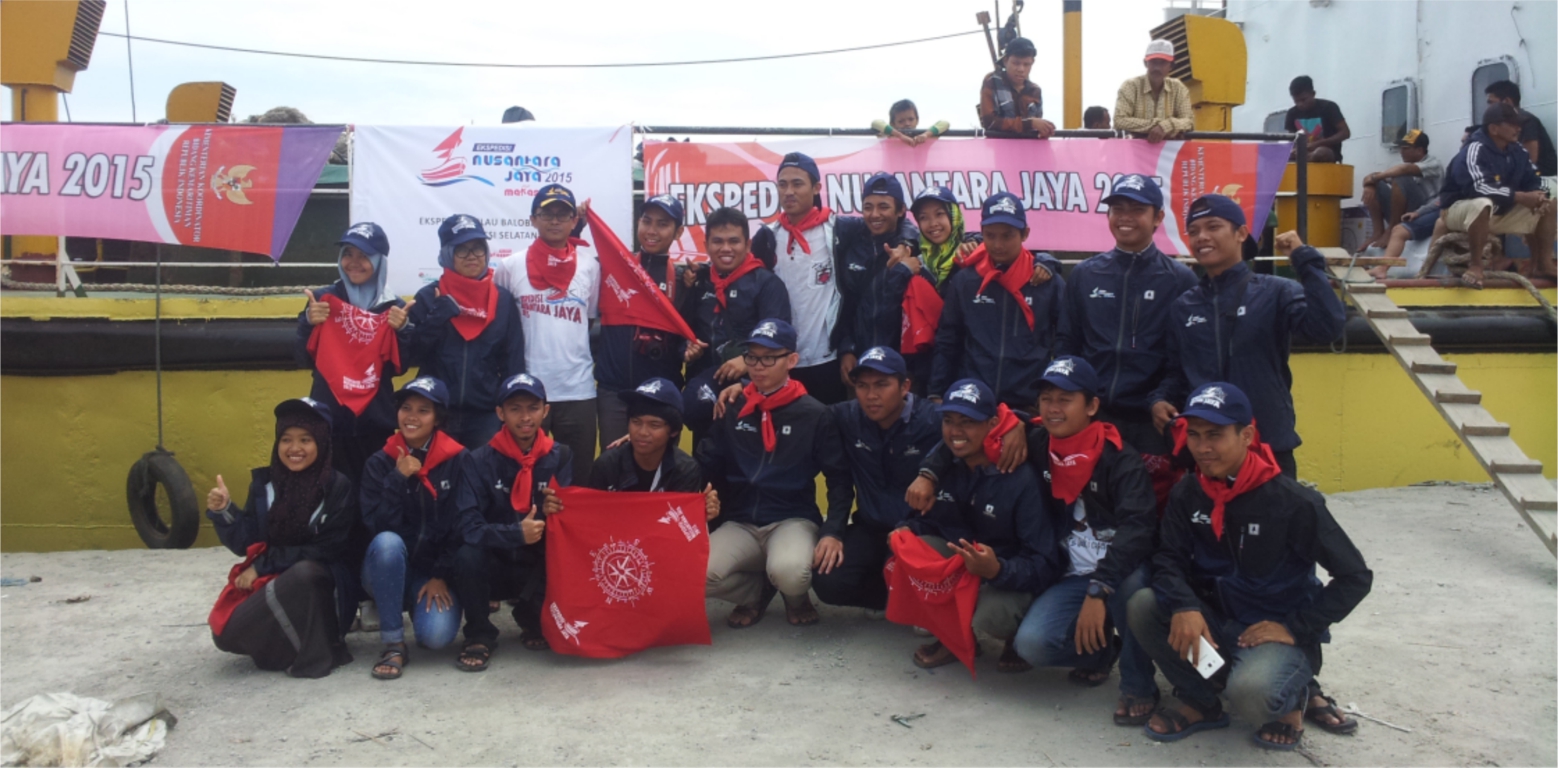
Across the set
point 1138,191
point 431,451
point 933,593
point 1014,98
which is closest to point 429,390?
point 431,451

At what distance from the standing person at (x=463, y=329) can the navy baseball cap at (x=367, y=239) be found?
10.8 inches

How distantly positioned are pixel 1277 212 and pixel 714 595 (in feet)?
17.6

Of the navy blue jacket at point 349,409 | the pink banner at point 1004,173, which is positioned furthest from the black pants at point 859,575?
the pink banner at point 1004,173

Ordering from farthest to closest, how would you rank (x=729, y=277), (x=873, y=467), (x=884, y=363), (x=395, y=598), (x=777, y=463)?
1. (x=729, y=277)
2. (x=777, y=463)
3. (x=873, y=467)
4. (x=884, y=363)
5. (x=395, y=598)

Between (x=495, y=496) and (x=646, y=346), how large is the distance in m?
1.19

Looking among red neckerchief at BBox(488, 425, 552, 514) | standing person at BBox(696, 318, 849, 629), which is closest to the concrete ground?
standing person at BBox(696, 318, 849, 629)

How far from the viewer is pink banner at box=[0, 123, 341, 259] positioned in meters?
6.64

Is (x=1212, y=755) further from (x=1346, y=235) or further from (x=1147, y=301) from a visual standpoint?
(x=1346, y=235)

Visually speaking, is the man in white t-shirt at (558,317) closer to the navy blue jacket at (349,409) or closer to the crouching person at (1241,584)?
the navy blue jacket at (349,409)

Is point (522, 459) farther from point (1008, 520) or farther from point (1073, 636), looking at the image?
point (1073, 636)

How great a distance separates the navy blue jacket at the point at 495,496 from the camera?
15.0 feet

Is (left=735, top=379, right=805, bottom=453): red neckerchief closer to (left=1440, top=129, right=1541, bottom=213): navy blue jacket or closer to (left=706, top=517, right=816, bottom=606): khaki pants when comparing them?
(left=706, top=517, right=816, bottom=606): khaki pants

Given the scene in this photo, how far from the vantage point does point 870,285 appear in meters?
5.41

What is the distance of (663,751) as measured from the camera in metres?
3.75
